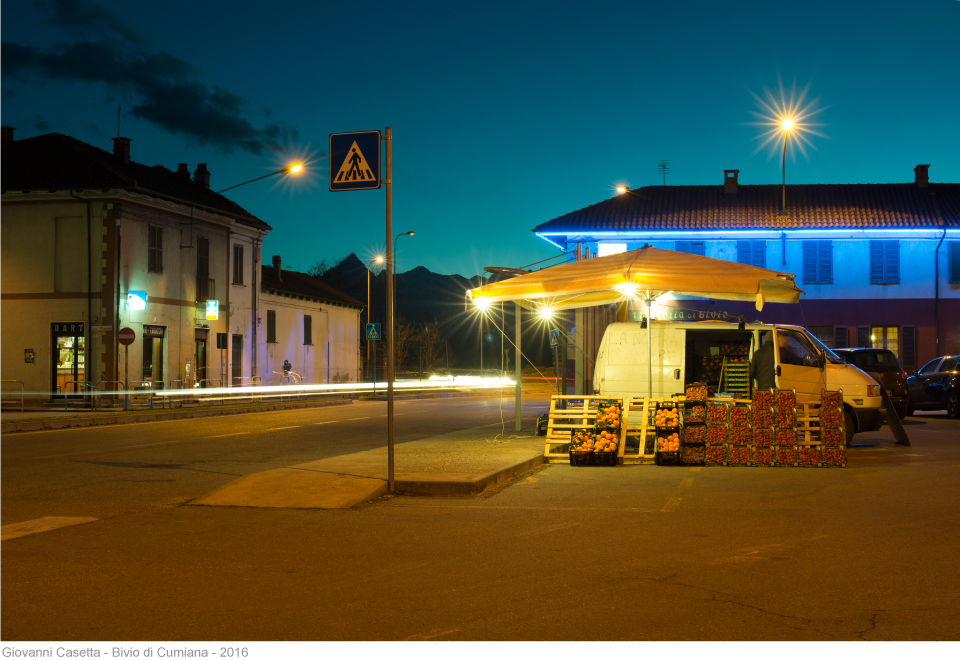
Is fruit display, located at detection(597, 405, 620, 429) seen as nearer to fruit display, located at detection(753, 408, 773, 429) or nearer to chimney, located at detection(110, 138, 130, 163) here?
fruit display, located at detection(753, 408, 773, 429)

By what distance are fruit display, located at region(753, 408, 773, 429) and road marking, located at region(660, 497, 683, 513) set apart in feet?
12.3

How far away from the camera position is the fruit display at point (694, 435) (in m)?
13.3

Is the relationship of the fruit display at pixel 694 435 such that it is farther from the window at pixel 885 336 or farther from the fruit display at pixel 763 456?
the window at pixel 885 336

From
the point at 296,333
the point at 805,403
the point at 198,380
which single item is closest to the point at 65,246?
the point at 198,380

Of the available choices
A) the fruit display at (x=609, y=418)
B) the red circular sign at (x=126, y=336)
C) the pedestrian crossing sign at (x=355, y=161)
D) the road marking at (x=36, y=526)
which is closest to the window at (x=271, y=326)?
the red circular sign at (x=126, y=336)

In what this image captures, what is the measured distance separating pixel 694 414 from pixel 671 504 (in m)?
3.92

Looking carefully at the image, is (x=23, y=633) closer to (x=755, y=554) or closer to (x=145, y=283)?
(x=755, y=554)

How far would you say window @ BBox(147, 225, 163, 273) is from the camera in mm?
35156

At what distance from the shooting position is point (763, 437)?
43.4ft

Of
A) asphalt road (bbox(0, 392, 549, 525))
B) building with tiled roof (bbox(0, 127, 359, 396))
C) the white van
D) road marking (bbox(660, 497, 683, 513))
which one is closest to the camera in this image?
road marking (bbox(660, 497, 683, 513))

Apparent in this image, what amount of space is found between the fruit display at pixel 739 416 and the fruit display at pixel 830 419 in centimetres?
104

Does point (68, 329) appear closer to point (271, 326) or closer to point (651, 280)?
point (271, 326)

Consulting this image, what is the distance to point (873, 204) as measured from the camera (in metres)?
38.1

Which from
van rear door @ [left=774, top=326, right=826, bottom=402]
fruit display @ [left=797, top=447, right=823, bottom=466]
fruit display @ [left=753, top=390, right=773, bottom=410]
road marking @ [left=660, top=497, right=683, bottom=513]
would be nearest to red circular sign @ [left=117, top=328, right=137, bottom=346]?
van rear door @ [left=774, top=326, right=826, bottom=402]
